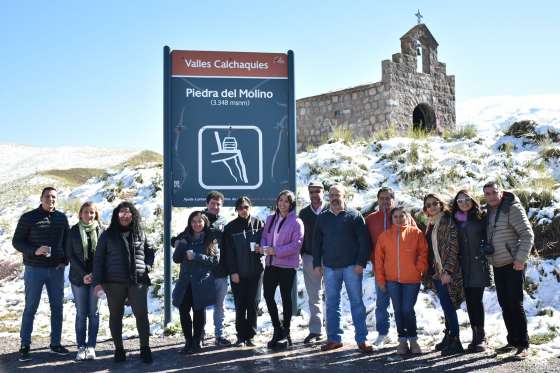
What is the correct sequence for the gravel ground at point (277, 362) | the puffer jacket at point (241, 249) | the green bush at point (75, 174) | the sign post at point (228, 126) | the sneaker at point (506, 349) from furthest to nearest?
the green bush at point (75, 174)
the sign post at point (228, 126)
the puffer jacket at point (241, 249)
the sneaker at point (506, 349)
the gravel ground at point (277, 362)

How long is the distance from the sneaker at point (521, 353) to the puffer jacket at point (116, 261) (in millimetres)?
3923

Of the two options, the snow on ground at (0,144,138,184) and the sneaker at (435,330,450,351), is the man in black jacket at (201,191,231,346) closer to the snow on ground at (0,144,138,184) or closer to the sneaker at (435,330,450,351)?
the sneaker at (435,330,450,351)

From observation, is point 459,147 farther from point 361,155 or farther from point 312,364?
point 312,364

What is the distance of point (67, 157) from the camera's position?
41312 mm

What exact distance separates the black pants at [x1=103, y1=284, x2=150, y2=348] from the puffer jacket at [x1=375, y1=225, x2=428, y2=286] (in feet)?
8.47

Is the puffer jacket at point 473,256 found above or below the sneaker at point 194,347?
above

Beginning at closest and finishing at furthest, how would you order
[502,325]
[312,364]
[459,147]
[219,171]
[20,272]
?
1. [312,364]
2. [502,325]
3. [219,171]
4. [20,272]
5. [459,147]

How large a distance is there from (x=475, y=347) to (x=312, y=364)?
5.75 feet

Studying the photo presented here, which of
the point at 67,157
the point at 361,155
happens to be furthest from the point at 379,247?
the point at 67,157

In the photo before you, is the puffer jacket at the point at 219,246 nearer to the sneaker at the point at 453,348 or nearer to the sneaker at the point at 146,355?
the sneaker at the point at 146,355

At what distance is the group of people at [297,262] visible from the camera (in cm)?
599

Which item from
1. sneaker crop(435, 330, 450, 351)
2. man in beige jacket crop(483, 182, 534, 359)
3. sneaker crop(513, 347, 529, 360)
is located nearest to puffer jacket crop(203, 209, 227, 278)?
sneaker crop(435, 330, 450, 351)

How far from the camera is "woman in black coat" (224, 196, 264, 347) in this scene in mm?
6637

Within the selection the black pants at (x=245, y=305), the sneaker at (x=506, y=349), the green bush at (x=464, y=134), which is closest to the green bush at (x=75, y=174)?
the green bush at (x=464, y=134)
